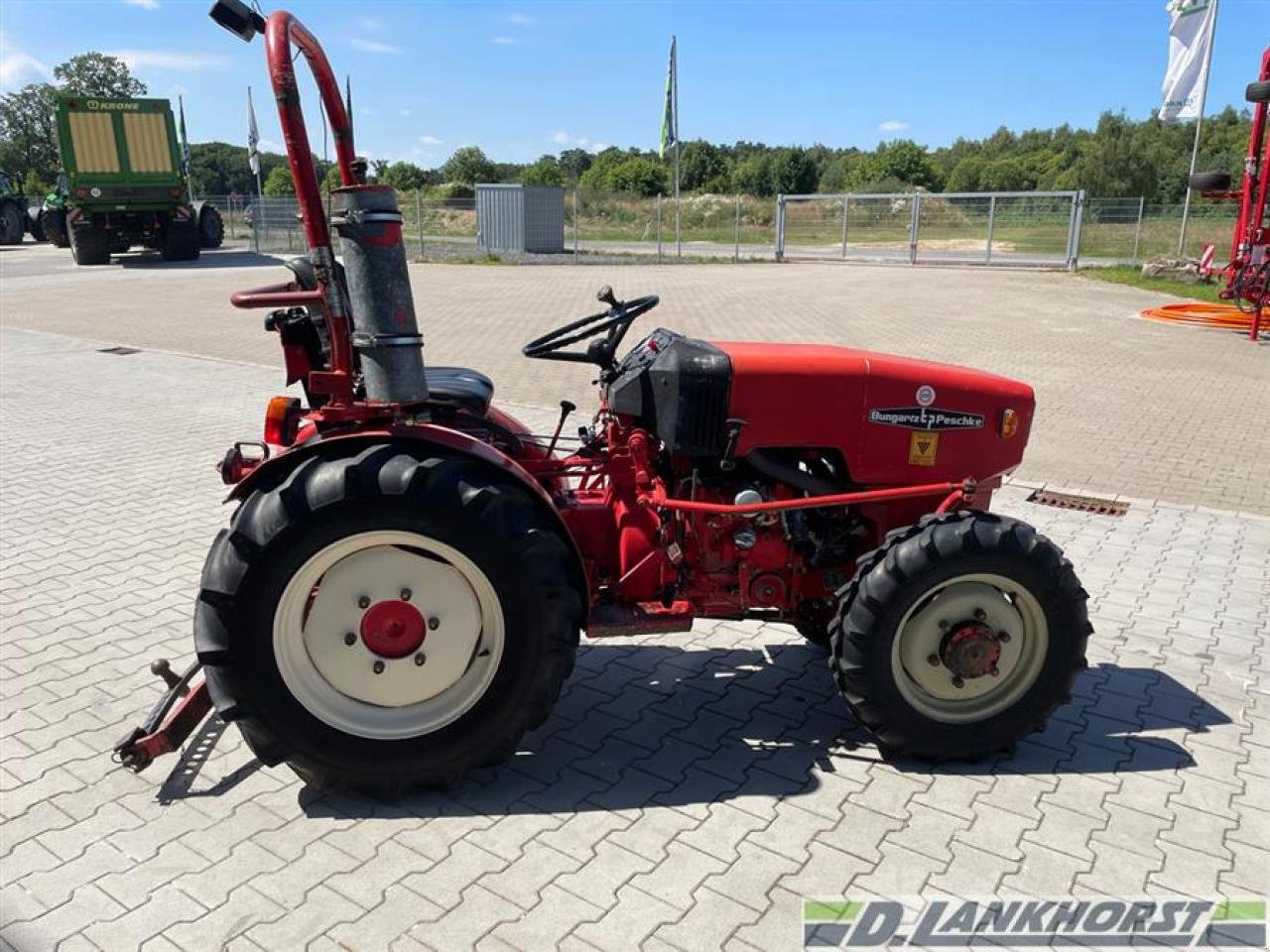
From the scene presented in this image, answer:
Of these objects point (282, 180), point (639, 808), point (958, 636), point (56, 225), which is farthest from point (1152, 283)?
point (56, 225)

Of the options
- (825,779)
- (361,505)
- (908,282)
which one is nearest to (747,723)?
(825,779)

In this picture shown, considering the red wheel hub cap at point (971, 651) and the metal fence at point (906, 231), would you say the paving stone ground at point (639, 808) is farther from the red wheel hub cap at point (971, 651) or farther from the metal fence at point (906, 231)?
the metal fence at point (906, 231)

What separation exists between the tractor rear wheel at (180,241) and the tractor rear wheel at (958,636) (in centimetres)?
2372

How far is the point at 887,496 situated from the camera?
10.2 ft

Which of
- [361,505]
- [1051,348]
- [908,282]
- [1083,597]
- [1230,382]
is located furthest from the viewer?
[908,282]

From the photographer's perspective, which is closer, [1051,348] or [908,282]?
[1051,348]

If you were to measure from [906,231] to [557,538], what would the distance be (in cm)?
2505

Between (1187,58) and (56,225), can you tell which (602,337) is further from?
(56,225)

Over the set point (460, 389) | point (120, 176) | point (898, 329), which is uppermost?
point (120, 176)

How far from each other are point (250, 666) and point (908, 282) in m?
18.9

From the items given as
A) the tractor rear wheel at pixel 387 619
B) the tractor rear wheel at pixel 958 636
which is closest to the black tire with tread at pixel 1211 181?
the tractor rear wheel at pixel 958 636

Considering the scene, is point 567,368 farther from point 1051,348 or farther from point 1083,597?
point 1083,597

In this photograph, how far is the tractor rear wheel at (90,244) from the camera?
72.8 ft

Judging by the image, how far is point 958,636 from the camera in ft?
9.62
